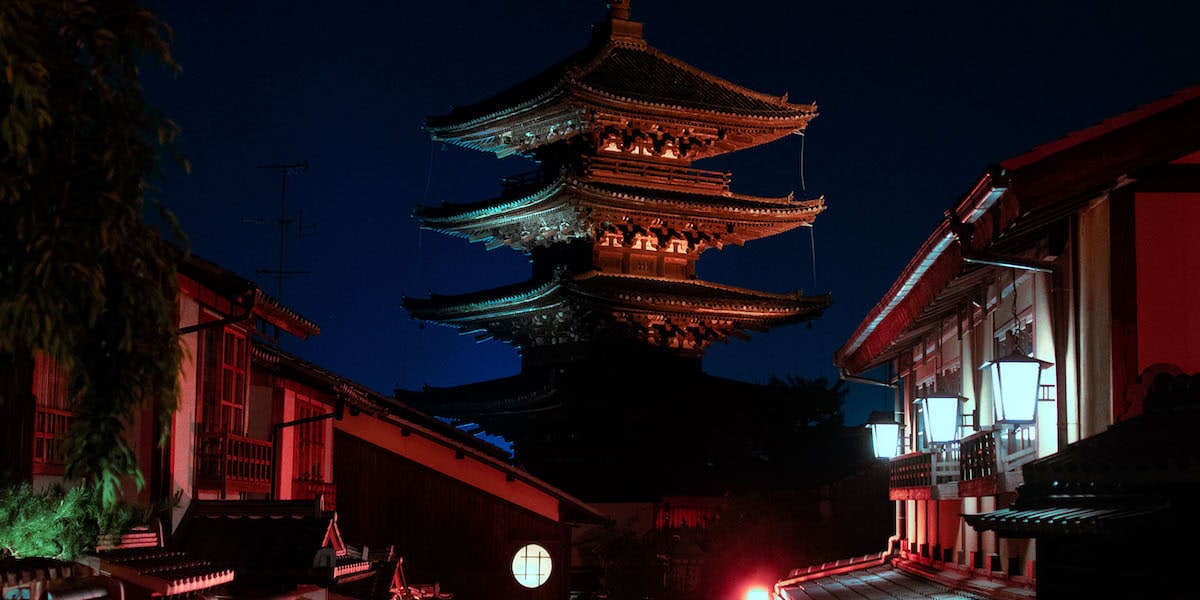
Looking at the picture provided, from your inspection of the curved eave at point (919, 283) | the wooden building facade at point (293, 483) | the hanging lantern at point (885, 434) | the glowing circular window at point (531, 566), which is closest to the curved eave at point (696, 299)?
the wooden building facade at point (293, 483)

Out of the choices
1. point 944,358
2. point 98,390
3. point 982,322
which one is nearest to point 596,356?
point 944,358

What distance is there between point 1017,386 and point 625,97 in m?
28.9

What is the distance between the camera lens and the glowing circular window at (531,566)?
27.3 meters

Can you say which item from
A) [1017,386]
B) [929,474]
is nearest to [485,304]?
[929,474]

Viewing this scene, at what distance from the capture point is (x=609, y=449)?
39125mm

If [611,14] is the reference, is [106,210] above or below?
below

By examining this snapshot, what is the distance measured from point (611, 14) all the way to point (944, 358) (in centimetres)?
2673

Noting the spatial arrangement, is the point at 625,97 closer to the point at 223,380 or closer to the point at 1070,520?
the point at 223,380

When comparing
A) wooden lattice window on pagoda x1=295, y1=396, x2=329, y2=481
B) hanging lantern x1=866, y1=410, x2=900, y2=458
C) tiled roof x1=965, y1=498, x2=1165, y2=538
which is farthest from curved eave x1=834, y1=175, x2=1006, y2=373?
wooden lattice window on pagoda x1=295, y1=396, x2=329, y2=481

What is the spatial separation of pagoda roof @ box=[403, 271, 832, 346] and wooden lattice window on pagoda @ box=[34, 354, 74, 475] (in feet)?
83.8

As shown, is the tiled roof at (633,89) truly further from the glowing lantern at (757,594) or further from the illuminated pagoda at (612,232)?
the glowing lantern at (757,594)

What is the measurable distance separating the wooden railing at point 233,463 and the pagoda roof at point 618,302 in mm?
19664

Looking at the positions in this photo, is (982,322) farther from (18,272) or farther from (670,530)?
(670,530)

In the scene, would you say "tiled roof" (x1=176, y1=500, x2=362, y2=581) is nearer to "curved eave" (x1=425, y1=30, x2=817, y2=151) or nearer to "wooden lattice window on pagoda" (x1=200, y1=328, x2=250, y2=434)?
"wooden lattice window on pagoda" (x1=200, y1=328, x2=250, y2=434)
